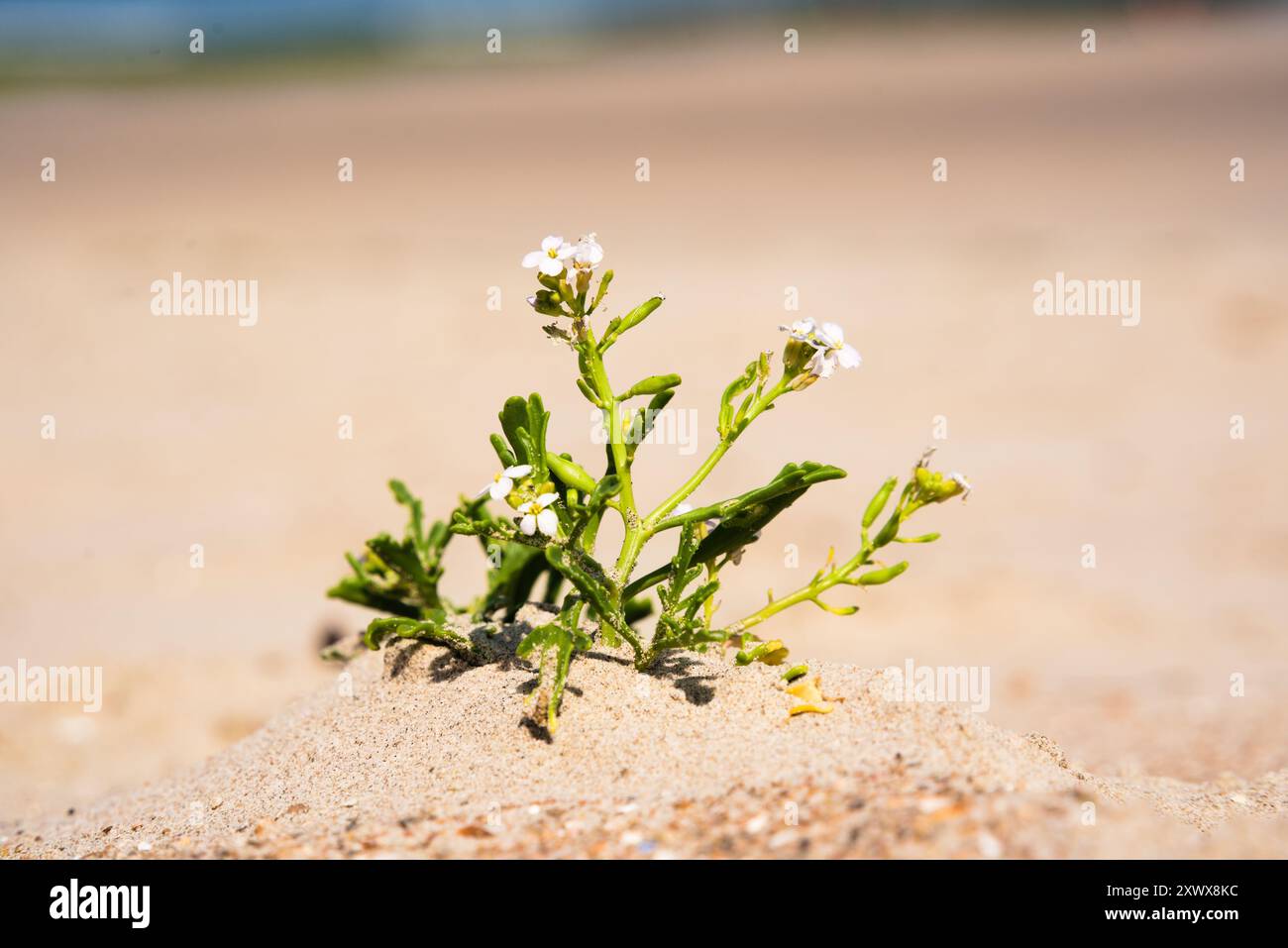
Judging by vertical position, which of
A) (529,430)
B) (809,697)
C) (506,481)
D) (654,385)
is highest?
(654,385)

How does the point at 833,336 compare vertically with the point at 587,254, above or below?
below

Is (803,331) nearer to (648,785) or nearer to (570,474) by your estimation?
(570,474)

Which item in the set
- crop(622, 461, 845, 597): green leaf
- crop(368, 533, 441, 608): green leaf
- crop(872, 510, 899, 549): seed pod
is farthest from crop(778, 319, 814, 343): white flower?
crop(368, 533, 441, 608): green leaf

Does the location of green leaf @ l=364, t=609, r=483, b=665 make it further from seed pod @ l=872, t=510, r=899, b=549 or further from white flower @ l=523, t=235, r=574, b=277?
seed pod @ l=872, t=510, r=899, b=549

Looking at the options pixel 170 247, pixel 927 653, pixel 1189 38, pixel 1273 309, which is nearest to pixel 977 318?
pixel 1273 309

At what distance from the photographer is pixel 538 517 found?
3.04 meters

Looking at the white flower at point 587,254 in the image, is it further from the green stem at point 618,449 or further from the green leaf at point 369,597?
the green leaf at point 369,597

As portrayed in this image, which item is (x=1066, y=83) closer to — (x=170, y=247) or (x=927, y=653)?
(x=170, y=247)

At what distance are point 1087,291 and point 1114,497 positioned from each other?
3905mm

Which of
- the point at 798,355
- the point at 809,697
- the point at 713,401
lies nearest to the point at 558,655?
the point at 809,697

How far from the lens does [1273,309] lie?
1066 centimetres

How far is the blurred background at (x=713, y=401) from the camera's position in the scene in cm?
613

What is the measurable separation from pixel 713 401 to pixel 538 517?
20.5 ft
